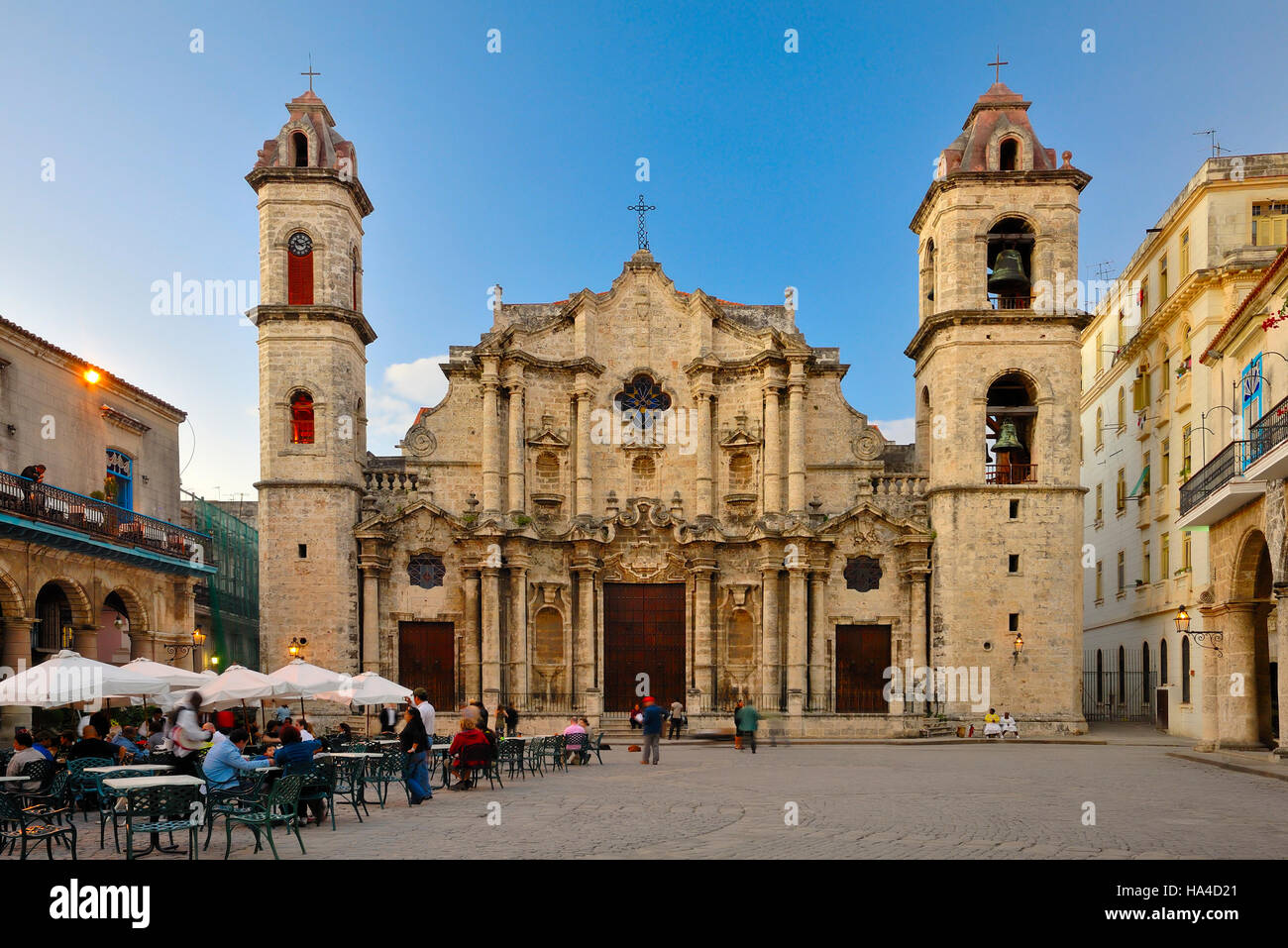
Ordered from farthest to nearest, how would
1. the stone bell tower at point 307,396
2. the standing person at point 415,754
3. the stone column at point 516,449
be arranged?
the stone column at point 516,449, the stone bell tower at point 307,396, the standing person at point 415,754

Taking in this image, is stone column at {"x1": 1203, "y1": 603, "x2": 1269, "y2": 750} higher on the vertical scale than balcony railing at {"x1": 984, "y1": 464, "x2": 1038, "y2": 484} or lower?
lower

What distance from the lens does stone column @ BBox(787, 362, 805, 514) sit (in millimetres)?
35031

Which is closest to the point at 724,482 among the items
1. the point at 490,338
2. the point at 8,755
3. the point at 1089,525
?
the point at 490,338

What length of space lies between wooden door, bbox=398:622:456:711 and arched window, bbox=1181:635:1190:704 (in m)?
22.6

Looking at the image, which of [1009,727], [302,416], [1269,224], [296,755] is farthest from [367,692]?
[1269,224]

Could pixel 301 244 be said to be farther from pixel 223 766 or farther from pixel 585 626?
pixel 223 766

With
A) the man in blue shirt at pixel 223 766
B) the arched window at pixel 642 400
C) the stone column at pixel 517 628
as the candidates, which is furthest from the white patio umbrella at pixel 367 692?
the arched window at pixel 642 400

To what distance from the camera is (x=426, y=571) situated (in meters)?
35.0

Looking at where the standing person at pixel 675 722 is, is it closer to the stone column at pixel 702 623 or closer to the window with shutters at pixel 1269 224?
the stone column at pixel 702 623

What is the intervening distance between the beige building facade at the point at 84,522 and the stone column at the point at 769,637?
1727cm

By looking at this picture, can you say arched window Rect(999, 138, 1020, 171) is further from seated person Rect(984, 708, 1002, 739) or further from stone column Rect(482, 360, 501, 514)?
stone column Rect(482, 360, 501, 514)

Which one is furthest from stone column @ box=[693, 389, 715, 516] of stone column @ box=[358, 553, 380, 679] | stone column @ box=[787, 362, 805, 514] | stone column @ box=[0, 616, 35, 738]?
stone column @ box=[0, 616, 35, 738]

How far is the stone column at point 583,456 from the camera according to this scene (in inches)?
1401

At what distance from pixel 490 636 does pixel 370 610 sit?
3.82 meters
